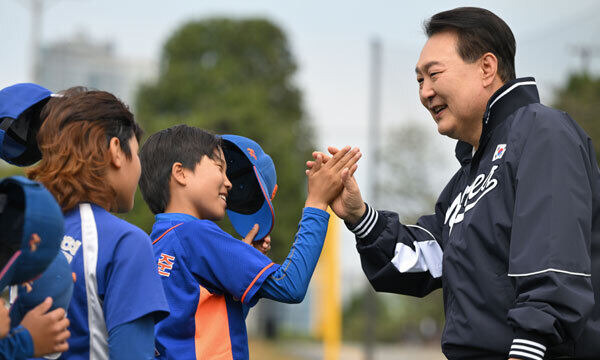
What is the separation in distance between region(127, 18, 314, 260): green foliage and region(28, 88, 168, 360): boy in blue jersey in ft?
75.7

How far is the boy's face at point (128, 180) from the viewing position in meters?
2.42

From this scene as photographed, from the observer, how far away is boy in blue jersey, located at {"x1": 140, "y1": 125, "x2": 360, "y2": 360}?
2.78 metres

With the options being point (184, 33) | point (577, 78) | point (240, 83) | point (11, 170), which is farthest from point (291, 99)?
point (577, 78)

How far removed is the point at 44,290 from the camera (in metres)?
2.08

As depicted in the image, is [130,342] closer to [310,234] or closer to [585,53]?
[310,234]

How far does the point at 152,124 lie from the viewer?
28344 mm

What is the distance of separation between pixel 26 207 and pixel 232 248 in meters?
0.98

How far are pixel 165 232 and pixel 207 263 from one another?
23 centimetres

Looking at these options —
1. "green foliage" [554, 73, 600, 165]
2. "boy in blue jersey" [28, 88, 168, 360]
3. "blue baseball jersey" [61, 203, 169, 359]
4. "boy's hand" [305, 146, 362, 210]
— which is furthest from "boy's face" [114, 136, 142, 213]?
"green foliage" [554, 73, 600, 165]

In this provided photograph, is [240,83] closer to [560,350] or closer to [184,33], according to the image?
[184,33]

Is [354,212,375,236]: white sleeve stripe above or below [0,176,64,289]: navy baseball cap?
below

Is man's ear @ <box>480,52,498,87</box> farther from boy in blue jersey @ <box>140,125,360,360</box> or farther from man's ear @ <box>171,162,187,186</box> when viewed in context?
man's ear @ <box>171,162,187,186</box>

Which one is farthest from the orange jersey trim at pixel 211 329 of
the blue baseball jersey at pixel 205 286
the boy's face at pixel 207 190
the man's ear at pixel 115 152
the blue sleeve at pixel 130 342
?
the man's ear at pixel 115 152

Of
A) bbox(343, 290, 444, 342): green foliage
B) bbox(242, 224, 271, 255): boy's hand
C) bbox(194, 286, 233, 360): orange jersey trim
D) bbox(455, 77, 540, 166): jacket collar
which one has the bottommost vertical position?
bbox(343, 290, 444, 342): green foliage
